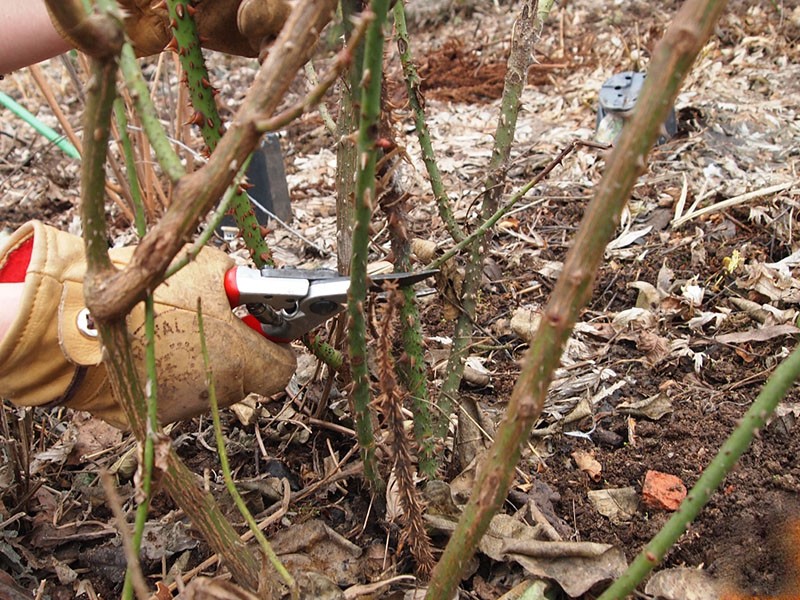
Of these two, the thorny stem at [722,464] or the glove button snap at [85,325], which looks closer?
the thorny stem at [722,464]

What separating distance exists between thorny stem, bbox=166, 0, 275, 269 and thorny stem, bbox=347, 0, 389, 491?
0.84ft

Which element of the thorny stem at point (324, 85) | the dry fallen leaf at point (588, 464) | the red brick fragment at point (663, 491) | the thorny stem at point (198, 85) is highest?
the thorny stem at point (324, 85)

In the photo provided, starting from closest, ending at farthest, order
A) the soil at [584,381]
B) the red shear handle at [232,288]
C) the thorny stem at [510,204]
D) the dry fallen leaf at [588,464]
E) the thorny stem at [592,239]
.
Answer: the thorny stem at [592,239], the thorny stem at [510,204], the red shear handle at [232,288], the soil at [584,381], the dry fallen leaf at [588,464]

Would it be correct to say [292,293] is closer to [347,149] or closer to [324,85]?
[347,149]

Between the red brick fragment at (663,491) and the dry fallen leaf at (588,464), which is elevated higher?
the red brick fragment at (663,491)

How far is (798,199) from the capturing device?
2361 mm

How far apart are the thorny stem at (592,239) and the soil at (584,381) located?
0.52m

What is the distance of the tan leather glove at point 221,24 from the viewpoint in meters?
1.22

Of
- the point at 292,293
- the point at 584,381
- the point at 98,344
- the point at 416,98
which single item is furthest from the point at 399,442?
the point at 584,381

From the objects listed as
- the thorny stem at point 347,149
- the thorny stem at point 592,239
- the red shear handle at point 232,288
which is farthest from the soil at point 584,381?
the thorny stem at point 592,239

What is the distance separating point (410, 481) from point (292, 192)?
7.85 ft

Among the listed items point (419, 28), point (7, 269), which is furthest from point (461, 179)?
point (419, 28)

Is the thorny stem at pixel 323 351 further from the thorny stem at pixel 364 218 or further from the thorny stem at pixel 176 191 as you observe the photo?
the thorny stem at pixel 176 191

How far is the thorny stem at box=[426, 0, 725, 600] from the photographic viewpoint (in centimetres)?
70
